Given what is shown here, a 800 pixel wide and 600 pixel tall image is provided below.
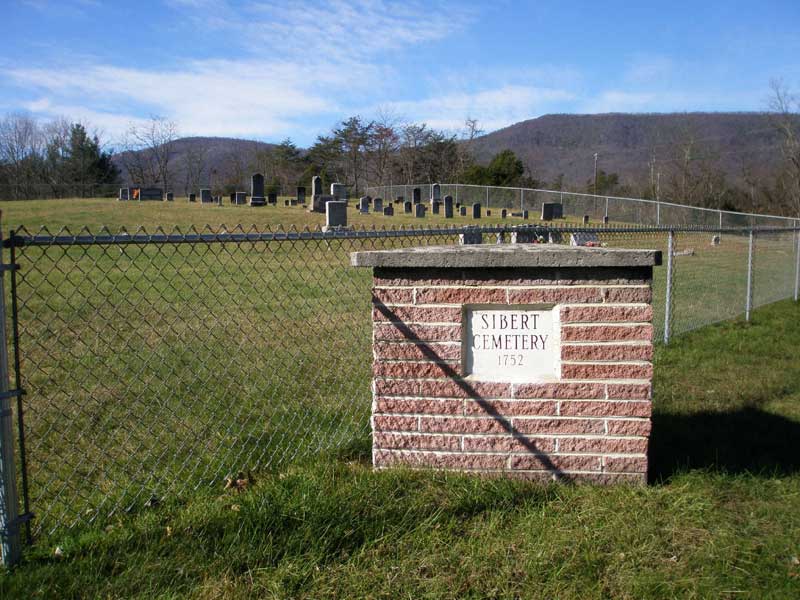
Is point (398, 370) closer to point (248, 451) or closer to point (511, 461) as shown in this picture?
point (511, 461)

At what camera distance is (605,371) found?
350cm

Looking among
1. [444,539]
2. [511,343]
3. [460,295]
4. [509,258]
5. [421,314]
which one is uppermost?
[509,258]

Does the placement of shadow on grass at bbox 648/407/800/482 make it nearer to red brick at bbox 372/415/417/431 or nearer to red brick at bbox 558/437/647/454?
red brick at bbox 558/437/647/454

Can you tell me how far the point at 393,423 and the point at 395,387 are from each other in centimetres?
20

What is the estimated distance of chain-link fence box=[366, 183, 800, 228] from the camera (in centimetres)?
2886

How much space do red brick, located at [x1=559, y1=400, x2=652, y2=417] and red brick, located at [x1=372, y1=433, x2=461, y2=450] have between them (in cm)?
60

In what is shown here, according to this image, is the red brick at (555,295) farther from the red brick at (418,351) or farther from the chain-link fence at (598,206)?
the chain-link fence at (598,206)

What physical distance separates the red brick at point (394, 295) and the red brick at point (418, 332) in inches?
4.8

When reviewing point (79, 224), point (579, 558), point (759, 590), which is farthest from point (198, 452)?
point (79, 224)

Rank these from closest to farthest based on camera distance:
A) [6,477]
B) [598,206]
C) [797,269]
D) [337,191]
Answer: [6,477] → [797,269] → [337,191] → [598,206]

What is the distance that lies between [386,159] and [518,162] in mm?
11060

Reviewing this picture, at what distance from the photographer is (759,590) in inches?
103

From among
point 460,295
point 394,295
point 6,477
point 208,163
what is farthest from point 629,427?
point 208,163

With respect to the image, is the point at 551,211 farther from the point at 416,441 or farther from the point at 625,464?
the point at 416,441
